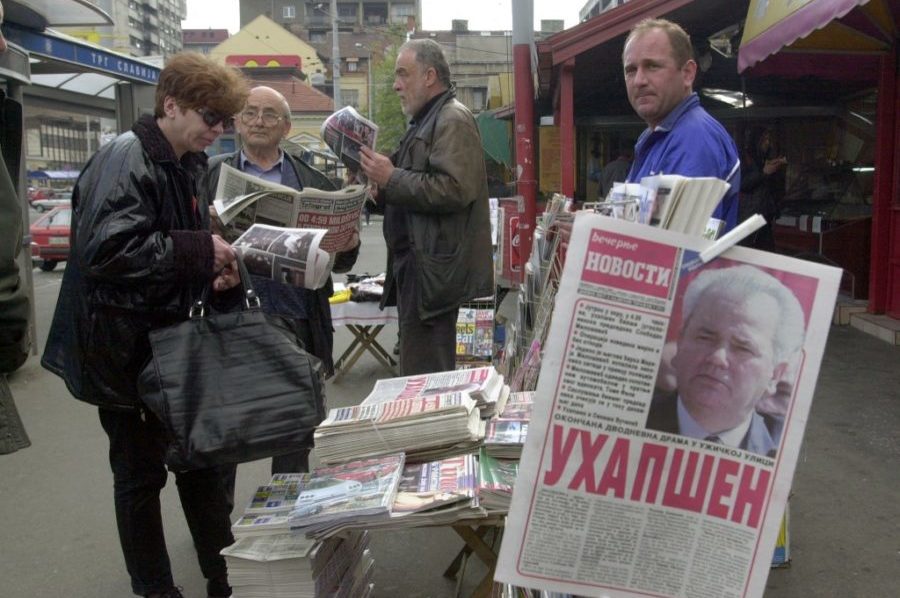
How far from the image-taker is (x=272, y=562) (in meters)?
2.49

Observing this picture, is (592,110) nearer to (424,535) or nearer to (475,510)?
(424,535)

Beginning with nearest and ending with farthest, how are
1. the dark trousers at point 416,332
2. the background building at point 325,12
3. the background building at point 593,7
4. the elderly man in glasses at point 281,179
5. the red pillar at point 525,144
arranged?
the elderly man in glasses at point 281,179 < the dark trousers at point 416,332 < the red pillar at point 525,144 < the background building at point 593,7 < the background building at point 325,12

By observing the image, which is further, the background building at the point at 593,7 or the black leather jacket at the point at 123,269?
the background building at the point at 593,7

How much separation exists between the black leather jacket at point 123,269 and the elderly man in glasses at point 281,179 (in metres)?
0.80

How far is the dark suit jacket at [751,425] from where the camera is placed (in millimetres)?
1526

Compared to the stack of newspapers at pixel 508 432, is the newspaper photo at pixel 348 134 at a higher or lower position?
higher

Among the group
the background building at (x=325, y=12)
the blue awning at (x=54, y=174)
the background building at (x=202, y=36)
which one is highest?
the background building at (x=202, y=36)

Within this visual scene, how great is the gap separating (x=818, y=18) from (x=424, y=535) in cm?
361

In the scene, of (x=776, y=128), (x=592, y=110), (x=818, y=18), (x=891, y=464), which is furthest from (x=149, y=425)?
(x=592, y=110)

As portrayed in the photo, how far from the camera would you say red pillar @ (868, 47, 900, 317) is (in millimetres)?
7840

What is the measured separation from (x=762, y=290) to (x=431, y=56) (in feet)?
7.97

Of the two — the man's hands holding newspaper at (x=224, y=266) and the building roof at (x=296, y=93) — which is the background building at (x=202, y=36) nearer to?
the building roof at (x=296, y=93)

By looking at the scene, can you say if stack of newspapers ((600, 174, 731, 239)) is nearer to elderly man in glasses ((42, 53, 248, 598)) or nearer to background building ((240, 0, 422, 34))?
elderly man in glasses ((42, 53, 248, 598))

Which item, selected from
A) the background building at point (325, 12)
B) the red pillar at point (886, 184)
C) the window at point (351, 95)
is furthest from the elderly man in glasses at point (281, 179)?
the background building at point (325, 12)
